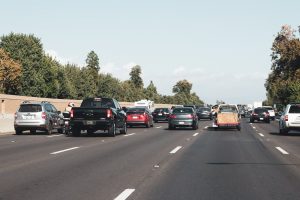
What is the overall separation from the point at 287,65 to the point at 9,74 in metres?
41.8

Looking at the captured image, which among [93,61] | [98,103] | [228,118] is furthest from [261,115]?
[93,61]

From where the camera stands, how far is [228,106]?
1350 inches

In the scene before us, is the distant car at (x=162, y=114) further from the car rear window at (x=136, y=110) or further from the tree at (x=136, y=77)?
the tree at (x=136, y=77)

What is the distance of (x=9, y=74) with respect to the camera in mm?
77938

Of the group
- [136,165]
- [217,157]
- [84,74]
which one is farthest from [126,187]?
[84,74]

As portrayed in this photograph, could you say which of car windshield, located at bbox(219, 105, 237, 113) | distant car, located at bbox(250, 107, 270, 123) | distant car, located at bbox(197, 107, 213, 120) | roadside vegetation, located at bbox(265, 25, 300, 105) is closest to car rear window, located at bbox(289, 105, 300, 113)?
car windshield, located at bbox(219, 105, 237, 113)

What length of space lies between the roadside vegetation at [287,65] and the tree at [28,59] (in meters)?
37.3

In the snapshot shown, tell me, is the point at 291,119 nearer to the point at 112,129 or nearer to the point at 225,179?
the point at 112,129

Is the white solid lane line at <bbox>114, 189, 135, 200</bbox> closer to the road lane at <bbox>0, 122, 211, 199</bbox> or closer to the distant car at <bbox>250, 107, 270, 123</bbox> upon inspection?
the road lane at <bbox>0, 122, 211, 199</bbox>

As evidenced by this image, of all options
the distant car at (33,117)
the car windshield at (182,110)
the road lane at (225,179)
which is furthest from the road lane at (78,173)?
the car windshield at (182,110)

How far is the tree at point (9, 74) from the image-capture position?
256ft

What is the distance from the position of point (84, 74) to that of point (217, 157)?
93.1m

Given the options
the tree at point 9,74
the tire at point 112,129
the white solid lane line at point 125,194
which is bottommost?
the white solid lane line at point 125,194

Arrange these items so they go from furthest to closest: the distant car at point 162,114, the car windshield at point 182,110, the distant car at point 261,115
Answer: the distant car at point 162,114 < the distant car at point 261,115 < the car windshield at point 182,110
